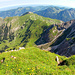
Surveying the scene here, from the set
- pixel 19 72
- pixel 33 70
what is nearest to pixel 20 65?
pixel 19 72

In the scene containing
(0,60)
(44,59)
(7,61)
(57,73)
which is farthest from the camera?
(44,59)

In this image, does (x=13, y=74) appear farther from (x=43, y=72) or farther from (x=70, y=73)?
(x=70, y=73)

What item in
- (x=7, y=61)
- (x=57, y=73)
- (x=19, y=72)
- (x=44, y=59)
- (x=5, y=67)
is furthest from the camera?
(x=44, y=59)

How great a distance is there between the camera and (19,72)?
13938 millimetres

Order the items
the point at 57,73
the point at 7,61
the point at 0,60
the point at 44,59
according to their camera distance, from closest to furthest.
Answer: the point at 57,73
the point at 7,61
the point at 0,60
the point at 44,59

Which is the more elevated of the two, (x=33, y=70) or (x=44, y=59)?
(x=33, y=70)

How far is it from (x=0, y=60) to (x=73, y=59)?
→ 18861 mm

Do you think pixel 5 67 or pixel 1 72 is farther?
pixel 5 67

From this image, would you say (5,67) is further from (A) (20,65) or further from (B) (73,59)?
(B) (73,59)

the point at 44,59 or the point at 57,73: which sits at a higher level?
the point at 57,73

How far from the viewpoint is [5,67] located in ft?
50.5

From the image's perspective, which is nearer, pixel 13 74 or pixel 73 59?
pixel 13 74

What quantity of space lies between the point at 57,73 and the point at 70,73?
250 centimetres

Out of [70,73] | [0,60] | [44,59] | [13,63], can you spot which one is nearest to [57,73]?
[70,73]
